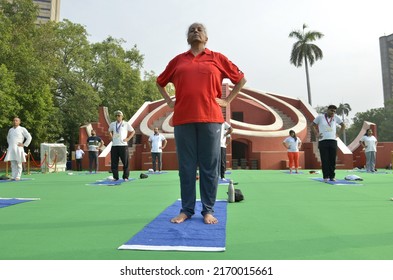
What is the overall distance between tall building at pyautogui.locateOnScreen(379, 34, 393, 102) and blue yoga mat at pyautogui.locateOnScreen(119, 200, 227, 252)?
4320 inches

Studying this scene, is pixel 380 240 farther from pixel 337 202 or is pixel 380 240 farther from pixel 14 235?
pixel 14 235

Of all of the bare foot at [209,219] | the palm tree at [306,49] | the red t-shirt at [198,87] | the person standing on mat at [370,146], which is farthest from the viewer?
the palm tree at [306,49]

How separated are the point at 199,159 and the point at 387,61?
363 ft

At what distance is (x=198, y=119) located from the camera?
3850mm

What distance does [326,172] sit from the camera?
375 inches

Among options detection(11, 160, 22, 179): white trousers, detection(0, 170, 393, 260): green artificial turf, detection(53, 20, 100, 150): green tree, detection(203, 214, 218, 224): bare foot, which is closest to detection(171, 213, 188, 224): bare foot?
detection(203, 214, 218, 224): bare foot

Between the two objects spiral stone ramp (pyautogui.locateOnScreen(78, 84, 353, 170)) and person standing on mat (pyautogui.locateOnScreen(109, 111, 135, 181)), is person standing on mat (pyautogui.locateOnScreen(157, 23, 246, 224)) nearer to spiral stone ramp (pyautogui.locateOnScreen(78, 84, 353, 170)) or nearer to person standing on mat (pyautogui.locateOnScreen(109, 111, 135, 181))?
person standing on mat (pyautogui.locateOnScreen(109, 111, 135, 181))

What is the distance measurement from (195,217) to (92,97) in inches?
1127

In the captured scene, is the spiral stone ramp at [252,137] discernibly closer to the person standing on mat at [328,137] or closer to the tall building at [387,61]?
the person standing on mat at [328,137]

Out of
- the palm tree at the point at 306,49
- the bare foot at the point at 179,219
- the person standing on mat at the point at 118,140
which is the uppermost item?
the palm tree at the point at 306,49

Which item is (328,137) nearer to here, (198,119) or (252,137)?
(198,119)

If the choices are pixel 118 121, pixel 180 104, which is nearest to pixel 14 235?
pixel 180 104

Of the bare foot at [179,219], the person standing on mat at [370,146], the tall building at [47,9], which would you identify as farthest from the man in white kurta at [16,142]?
the tall building at [47,9]

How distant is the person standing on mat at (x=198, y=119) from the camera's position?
12.8ft
